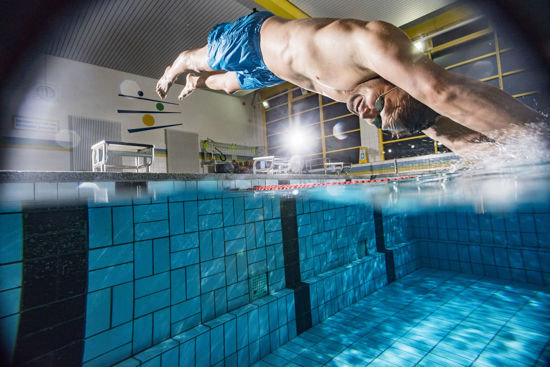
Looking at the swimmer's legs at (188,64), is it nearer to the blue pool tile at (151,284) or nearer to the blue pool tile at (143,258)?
the blue pool tile at (143,258)

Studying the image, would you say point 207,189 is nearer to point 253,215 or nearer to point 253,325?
point 253,215

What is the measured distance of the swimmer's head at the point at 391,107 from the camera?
1.32 metres

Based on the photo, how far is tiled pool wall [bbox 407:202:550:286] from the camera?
155 inches

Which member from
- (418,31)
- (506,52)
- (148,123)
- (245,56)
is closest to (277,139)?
(148,123)

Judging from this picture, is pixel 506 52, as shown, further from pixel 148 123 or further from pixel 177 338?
pixel 148 123

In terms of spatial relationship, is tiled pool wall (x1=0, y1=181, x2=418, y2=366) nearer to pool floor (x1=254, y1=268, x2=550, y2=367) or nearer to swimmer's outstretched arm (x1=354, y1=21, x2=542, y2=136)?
pool floor (x1=254, y1=268, x2=550, y2=367)

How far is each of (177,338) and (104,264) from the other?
881 mm

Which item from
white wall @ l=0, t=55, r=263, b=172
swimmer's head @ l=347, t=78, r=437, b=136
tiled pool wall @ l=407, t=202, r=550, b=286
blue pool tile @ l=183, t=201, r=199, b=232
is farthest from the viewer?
white wall @ l=0, t=55, r=263, b=172

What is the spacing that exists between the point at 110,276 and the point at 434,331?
137 inches

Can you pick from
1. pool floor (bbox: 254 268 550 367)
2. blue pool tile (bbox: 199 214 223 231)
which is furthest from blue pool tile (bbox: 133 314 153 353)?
pool floor (bbox: 254 268 550 367)

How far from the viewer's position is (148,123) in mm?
10062

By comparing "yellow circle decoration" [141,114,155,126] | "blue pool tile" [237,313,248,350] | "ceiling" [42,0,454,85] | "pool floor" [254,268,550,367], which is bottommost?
"pool floor" [254,268,550,367]

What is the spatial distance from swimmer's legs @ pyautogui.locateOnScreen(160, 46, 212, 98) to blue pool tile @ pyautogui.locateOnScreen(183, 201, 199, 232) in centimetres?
133

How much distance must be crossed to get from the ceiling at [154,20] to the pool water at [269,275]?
604 centimetres
